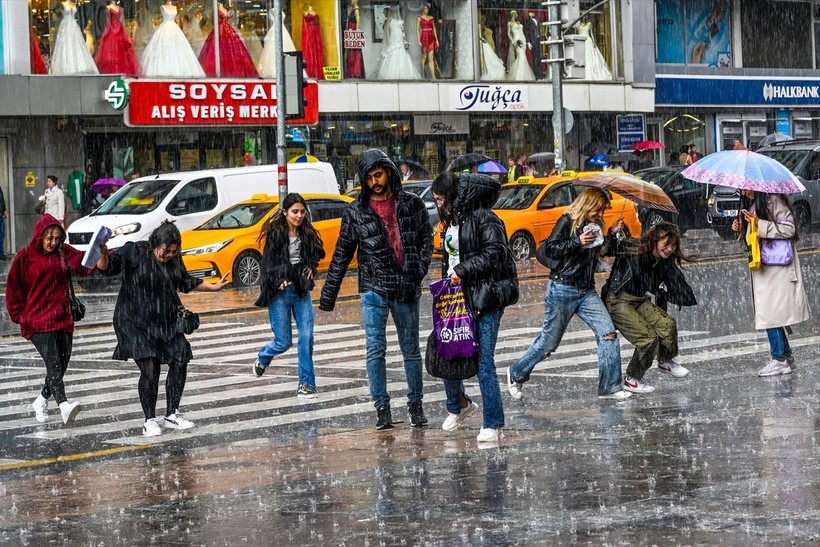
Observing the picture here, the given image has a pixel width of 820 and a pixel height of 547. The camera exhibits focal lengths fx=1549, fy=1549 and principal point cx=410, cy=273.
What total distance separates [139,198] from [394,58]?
1481cm

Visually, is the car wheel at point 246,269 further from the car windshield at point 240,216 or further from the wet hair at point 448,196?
the wet hair at point 448,196

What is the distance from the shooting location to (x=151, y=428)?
35.9 feet

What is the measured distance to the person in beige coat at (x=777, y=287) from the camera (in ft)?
40.5

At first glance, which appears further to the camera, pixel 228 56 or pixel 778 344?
pixel 228 56

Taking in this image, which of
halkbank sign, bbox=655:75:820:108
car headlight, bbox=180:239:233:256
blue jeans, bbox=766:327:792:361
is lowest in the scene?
blue jeans, bbox=766:327:792:361

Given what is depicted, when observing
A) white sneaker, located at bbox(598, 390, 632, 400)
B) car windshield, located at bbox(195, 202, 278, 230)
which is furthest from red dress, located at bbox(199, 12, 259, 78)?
white sneaker, located at bbox(598, 390, 632, 400)

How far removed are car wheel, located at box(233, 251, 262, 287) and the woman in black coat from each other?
13.4 m

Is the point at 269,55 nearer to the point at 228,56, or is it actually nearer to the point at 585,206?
the point at 228,56

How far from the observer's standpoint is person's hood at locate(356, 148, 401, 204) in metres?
10.3

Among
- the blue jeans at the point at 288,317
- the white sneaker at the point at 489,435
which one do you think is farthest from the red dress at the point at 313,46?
the white sneaker at the point at 489,435

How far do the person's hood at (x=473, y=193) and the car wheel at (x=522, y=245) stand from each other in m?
18.5

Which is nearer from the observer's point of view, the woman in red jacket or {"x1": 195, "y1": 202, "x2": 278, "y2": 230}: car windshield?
the woman in red jacket

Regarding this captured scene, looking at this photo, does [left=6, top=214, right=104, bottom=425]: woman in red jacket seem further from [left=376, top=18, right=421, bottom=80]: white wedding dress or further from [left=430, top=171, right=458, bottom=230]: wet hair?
[left=376, top=18, right=421, bottom=80]: white wedding dress

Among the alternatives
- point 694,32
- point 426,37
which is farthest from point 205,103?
point 694,32
